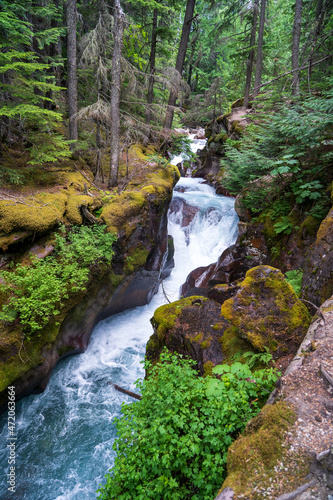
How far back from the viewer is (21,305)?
5.70 m

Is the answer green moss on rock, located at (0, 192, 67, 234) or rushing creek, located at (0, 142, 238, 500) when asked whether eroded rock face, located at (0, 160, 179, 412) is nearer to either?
rushing creek, located at (0, 142, 238, 500)

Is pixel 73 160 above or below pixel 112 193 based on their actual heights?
above

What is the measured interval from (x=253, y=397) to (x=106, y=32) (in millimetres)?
12150

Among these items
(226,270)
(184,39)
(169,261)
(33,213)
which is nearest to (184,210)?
(169,261)

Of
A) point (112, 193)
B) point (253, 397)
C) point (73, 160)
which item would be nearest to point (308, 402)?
point (253, 397)

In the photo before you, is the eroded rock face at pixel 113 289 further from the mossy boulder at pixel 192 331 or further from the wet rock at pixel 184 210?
the mossy boulder at pixel 192 331

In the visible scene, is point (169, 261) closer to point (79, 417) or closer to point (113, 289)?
point (113, 289)

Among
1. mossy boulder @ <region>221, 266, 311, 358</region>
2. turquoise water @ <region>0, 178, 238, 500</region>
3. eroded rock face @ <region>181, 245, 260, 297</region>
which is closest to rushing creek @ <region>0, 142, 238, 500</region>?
turquoise water @ <region>0, 178, 238, 500</region>

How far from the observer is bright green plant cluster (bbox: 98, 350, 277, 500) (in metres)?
2.65

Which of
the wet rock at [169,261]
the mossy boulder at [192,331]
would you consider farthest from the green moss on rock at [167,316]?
the wet rock at [169,261]

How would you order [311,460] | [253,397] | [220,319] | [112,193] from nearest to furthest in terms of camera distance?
[311,460] → [253,397] → [220,319] → [112,193]

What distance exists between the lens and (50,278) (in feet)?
20.2

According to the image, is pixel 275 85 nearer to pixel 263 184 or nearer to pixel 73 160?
pixel 263 184

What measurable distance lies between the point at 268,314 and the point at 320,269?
153cm
